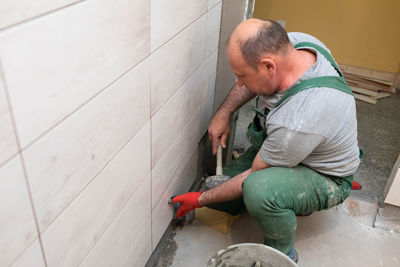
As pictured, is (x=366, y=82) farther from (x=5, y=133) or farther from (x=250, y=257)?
(x=5, y=133)

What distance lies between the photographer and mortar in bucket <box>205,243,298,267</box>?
4.80ft

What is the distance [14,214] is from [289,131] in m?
0.94

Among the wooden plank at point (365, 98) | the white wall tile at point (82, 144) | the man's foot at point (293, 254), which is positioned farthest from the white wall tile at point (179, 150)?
the wooden plank at point (365, 98)

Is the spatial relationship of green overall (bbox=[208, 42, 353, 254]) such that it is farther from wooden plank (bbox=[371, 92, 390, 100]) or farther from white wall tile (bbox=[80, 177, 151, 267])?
wooden plank (bbox=[371, 92, 390, 100])

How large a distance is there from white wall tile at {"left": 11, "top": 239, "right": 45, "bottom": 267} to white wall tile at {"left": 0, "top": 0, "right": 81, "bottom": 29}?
1.63 ft

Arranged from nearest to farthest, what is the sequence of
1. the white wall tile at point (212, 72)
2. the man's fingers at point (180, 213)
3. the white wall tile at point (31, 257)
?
the white wall tile at point (31, 257) < the man's fingers at point (180, 213) < the white wall tile at point (212, 72)

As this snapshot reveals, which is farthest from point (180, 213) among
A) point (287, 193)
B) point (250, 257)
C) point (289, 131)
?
point (289, 131)

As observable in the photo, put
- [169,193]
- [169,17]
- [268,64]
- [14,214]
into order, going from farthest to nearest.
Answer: [169,193], [268,64], [169,17], [14,214]

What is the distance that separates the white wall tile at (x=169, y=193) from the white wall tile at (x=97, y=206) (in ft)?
1.12

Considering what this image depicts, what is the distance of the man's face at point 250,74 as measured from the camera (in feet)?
4.60

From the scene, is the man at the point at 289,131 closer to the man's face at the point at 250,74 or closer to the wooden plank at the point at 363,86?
the man's face at the point at 250,74

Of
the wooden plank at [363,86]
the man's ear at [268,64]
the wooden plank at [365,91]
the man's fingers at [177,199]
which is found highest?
the man's ear at [268,64]

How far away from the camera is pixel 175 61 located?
145 cm

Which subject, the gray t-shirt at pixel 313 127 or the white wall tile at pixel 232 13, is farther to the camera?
the white wall tile at pixel 232 13
